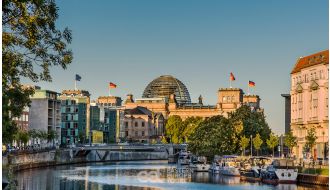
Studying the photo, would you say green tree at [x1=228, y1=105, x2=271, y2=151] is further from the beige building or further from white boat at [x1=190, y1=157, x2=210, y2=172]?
the beige building

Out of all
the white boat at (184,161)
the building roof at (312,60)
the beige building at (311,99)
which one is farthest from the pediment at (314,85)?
the white boat at (184,161)

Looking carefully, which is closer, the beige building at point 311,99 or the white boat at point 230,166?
the beige building at point 311,99

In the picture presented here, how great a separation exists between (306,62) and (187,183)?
34326mm

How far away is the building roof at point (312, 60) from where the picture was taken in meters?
106

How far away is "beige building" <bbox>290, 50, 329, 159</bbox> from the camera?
102 meters

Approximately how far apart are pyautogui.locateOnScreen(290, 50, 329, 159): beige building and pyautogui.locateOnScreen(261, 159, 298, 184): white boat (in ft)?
19.2

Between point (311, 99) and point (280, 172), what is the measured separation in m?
23.7

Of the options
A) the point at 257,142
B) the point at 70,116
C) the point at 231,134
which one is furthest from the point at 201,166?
the point at 70,116

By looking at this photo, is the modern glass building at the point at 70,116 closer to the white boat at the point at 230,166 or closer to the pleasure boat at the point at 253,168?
the white boat at the point at 230,166

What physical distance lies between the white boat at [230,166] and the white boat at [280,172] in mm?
8074

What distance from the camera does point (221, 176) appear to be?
106312 mm

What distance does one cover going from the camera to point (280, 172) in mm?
86312

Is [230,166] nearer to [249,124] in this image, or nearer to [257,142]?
[257,142]

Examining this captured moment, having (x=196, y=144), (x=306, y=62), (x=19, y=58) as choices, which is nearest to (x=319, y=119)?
(x=306, y=62)
